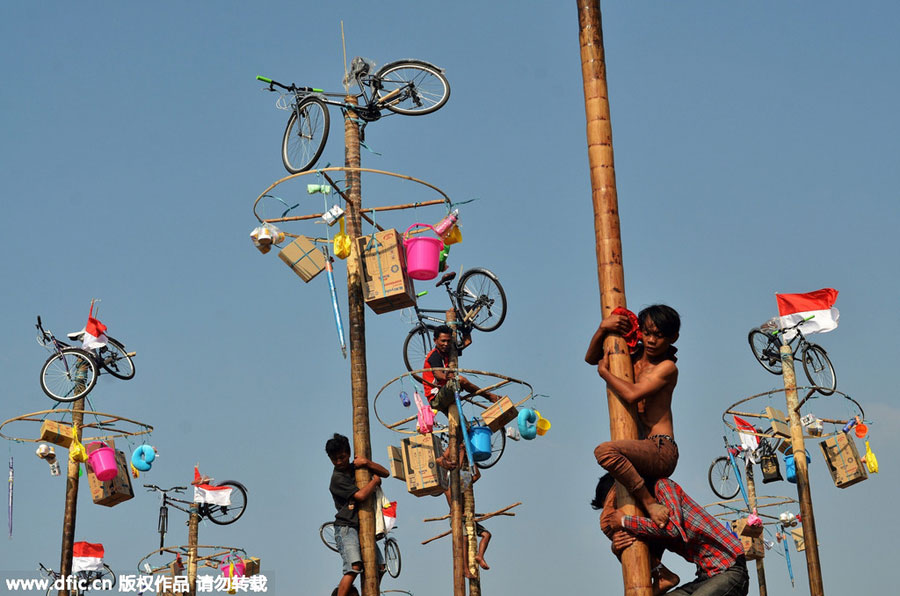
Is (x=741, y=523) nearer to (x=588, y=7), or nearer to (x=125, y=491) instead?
(x=125, y=491)

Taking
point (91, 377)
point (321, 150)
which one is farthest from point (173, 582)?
point (321, 150)

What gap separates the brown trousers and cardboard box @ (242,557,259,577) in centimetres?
2293

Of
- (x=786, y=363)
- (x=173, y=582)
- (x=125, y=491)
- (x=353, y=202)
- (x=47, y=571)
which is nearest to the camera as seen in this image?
(x=353, y=202)

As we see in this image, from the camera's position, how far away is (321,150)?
498 inches

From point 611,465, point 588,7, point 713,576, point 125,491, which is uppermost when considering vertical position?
point 588,7

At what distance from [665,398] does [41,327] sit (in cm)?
1323

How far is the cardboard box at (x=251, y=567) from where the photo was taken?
2744 cm

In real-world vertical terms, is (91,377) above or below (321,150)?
below

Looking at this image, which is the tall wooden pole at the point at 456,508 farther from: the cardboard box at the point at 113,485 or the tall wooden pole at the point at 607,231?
the tall wooden pole at the point at 607,231

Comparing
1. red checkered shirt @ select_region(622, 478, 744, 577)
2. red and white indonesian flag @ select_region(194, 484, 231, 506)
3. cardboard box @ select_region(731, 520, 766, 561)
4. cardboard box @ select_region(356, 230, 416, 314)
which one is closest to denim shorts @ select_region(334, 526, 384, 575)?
cardboard box @ select_region(356, 230, 416, 314)

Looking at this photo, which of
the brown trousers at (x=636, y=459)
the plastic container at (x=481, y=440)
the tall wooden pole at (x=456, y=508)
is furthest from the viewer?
the tall wooden pole at (x=456, y=508)

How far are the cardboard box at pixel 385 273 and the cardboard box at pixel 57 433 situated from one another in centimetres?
677

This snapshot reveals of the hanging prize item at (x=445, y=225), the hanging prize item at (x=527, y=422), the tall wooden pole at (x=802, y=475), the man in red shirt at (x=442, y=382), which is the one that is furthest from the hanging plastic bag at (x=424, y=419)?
the tall wooden pole at (x=802, y=475)

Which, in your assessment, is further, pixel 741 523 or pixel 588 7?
pixel 741 523
